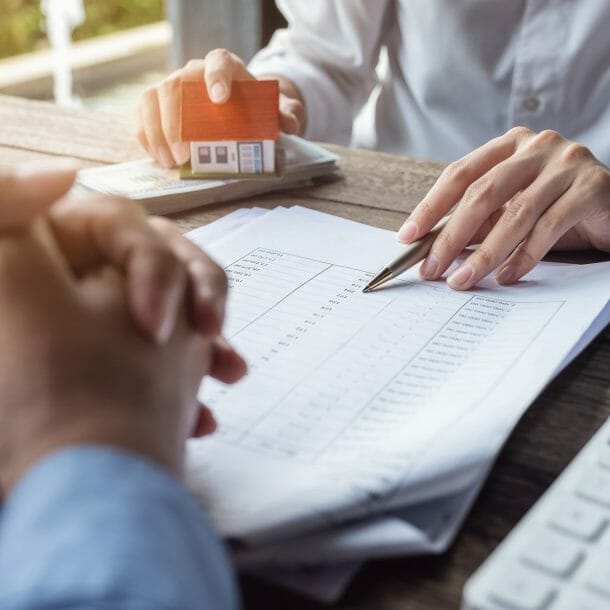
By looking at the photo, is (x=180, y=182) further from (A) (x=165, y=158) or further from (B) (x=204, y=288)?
(B) (x=204, y=288)

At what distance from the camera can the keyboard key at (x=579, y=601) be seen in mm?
376

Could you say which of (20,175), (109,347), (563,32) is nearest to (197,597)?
(109,347)

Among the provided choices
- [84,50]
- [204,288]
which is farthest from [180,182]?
[84,50]

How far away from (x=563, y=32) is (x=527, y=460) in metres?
0.97

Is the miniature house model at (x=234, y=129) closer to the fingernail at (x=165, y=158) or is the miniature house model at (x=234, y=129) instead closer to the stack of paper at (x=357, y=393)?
the fingernail at (x=165, y=158)

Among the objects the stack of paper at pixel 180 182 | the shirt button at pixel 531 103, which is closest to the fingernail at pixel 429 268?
the stack of paper at pixel 180 182

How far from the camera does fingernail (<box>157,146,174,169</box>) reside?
Result: 1.01 m

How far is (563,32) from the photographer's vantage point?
1310mm

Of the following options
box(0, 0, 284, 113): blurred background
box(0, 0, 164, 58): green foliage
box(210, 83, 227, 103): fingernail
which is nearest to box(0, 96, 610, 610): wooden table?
box(210, 83, 227, 103): fingernail

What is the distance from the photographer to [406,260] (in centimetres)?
76

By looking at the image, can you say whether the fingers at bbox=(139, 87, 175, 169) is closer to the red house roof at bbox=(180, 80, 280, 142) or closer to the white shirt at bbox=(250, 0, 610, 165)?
the red house roof at bbox=(180, 80, 280, 142)

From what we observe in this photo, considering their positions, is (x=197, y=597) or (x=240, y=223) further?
(x=240, y=223)

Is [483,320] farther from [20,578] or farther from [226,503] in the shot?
[20,578]

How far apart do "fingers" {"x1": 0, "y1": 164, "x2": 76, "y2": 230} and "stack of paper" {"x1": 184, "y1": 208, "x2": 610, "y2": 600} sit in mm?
161
